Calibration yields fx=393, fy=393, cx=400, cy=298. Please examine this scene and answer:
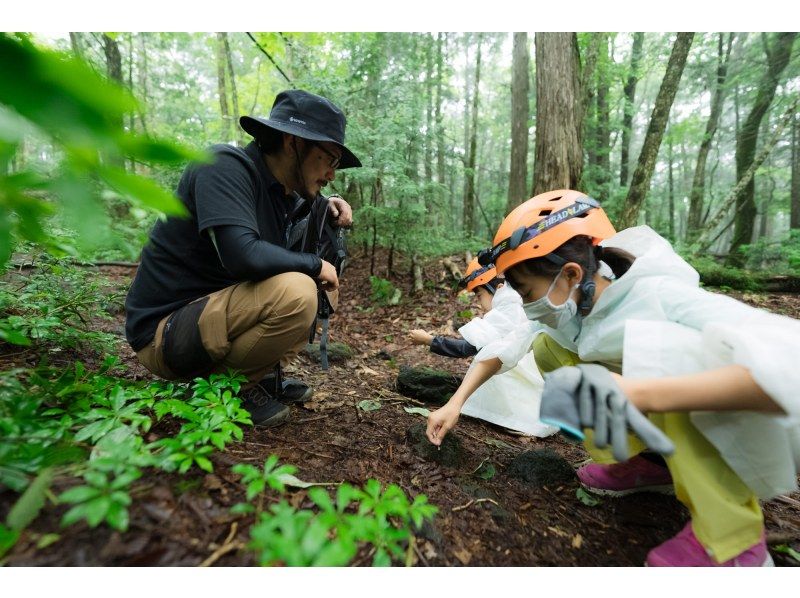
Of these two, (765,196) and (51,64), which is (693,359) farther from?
(765,196)

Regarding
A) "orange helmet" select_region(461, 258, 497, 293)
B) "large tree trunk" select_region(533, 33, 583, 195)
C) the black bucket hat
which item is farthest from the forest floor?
"large tree trunk" select_region(533, 33, 583, 195)

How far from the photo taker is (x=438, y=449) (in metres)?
2.43

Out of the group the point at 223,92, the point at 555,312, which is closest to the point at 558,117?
the point at 555,312

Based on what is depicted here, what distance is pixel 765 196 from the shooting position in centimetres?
1959

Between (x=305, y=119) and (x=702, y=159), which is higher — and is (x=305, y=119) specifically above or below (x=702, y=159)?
below

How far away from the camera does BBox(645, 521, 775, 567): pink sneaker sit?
1636mm

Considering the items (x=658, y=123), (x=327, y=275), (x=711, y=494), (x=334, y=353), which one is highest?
(x=658, y=123)

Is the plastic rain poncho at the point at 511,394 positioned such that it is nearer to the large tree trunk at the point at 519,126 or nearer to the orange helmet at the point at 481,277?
the orange helmet at the point at 481,277

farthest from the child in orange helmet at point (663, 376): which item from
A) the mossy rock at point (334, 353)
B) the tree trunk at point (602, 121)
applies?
the tree trunk at point (602, 121)

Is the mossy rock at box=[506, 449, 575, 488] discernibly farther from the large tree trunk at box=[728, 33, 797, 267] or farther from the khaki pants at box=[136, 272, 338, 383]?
the large tree trunk at box=[728, 33, 797, 267]

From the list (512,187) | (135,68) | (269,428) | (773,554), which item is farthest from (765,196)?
(135,68)

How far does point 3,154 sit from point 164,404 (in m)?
1.26

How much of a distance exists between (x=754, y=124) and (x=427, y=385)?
15838 mm

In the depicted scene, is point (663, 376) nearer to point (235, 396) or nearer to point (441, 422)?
point (441, 422)
